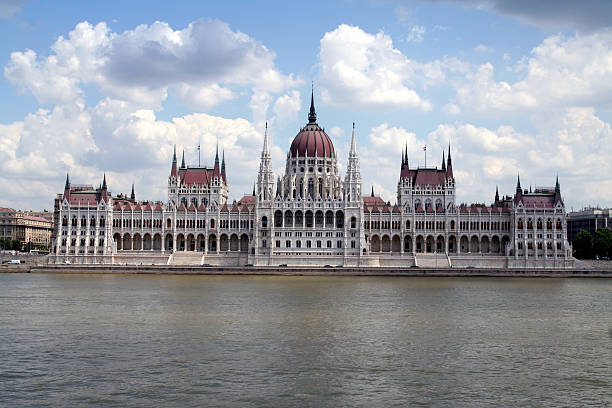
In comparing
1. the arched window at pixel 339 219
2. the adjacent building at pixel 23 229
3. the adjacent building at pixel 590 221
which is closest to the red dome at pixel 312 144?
the arched window at pixel 339 219

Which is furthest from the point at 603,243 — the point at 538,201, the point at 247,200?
the point at 247,200

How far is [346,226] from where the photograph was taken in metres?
111

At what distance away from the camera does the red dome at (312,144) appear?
123812 mm

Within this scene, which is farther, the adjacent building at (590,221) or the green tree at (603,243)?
the adjacent building at (590,221)

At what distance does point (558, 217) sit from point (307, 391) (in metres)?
92.7

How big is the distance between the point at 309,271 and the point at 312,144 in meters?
30.7

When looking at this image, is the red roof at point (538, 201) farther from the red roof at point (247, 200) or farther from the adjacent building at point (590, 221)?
the red roof at point (247, 200)

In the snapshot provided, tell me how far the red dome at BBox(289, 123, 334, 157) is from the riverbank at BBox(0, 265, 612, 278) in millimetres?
27786

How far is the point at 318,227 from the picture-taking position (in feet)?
367

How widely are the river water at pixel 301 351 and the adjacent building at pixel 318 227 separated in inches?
1854

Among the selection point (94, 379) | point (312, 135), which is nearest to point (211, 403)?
point (94, 379)

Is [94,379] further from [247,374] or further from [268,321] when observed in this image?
[268,321]

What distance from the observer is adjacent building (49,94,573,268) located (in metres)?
110

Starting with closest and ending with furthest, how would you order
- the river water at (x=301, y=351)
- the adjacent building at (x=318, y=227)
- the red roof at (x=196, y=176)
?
1. the river water at (x=301, y=351)
2. the adjacent building at (x=318, y=227)
3. the red roof at (x=196, y=176)
